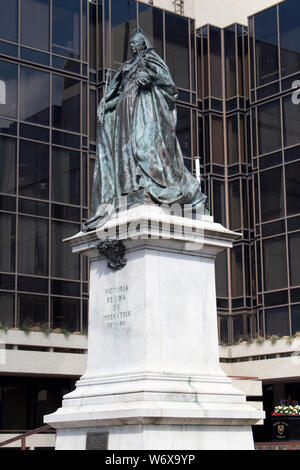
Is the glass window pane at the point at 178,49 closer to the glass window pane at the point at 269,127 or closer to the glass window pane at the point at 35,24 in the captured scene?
the glass window pane at the point at 269,127

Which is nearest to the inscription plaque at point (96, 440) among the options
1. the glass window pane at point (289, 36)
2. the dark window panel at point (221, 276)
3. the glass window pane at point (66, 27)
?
the glass window pane at point (66, 27)

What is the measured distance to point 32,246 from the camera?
138 ft

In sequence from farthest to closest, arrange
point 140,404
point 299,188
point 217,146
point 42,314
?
point 217,146 → point 299,188 → point 42,314 → point 140,404

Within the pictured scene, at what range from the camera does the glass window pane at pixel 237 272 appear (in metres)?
48.2

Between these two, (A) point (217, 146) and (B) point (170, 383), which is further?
(A) point (217, 146)

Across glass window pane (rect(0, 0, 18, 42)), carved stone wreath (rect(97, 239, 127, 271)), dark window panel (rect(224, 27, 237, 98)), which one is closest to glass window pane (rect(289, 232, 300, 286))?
dark window panel (rect(224, 27, 237, 98))

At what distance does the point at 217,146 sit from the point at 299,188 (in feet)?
21.2

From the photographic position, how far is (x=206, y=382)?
49.9 feet

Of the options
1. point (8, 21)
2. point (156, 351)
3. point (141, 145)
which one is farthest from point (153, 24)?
point (156, 351)

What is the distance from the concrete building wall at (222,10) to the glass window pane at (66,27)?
10.3m

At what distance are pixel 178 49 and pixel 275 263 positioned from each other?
12486 millimetres

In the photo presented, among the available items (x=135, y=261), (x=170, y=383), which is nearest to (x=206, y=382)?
(x=170, y=383)

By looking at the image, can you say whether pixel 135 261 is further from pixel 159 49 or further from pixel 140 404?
pixel 159 49

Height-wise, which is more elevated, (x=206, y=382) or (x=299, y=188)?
(x=299, y=188)
